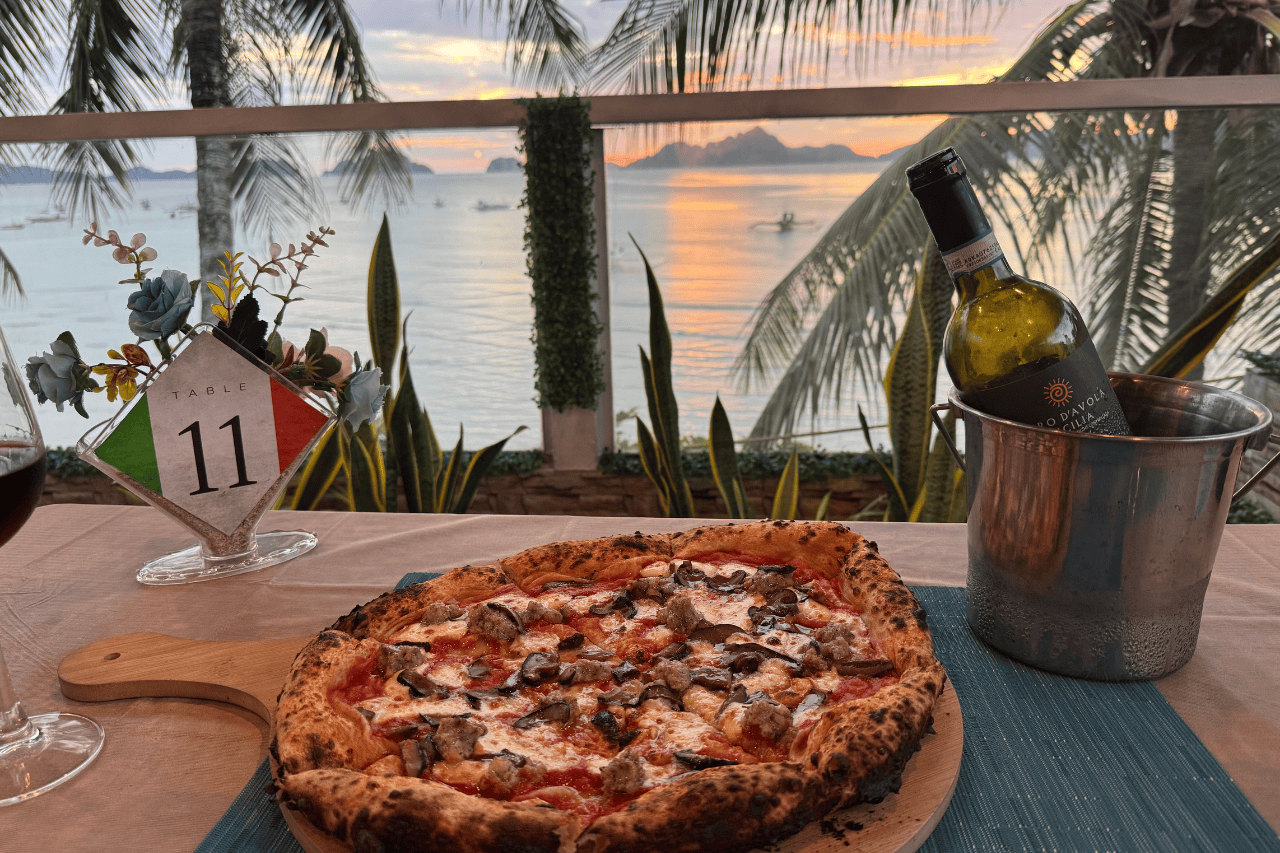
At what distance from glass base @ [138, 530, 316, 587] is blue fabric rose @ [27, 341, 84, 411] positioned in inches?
11.7

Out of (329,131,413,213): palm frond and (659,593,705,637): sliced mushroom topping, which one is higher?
(329,131,413,213): palm frond

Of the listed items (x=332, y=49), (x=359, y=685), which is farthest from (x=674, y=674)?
(x=332, y=49)

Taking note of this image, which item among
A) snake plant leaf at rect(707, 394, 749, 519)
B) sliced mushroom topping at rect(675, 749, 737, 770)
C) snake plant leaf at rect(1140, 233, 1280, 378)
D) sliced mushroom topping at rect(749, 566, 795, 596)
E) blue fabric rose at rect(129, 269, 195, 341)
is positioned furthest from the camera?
snake plant leaf at rect(707, 394, 749, 519)

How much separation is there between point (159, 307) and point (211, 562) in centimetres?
43

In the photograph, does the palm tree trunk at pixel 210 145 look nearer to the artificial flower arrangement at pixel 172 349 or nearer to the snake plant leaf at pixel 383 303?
the snake plant leaf at pixel 383 303

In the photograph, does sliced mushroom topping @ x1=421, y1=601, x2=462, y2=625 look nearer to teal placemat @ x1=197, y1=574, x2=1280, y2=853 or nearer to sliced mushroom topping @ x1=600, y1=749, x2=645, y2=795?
teal placemat @ x1=197, y1=574, x2=1280, y2=853

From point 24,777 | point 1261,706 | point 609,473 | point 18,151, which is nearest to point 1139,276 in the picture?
point 609,473


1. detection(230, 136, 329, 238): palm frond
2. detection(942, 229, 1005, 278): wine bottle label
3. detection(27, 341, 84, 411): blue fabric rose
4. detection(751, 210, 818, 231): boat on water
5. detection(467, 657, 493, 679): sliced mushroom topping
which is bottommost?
detection(467, 657, 493, 679): sliced mushroom topping

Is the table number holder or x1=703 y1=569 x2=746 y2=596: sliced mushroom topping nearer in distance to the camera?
x1=703 y1=569 x2=746 y2=596: sliced mushroom topping

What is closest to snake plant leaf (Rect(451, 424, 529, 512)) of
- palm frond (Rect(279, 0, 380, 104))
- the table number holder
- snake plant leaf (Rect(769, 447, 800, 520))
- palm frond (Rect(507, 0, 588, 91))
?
snake plant leaf (Rect(769, 447, 800, 520))

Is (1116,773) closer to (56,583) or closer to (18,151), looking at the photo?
(56,583)

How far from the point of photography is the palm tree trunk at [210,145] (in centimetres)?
463

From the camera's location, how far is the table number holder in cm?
133

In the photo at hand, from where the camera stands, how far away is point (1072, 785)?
0.83m
